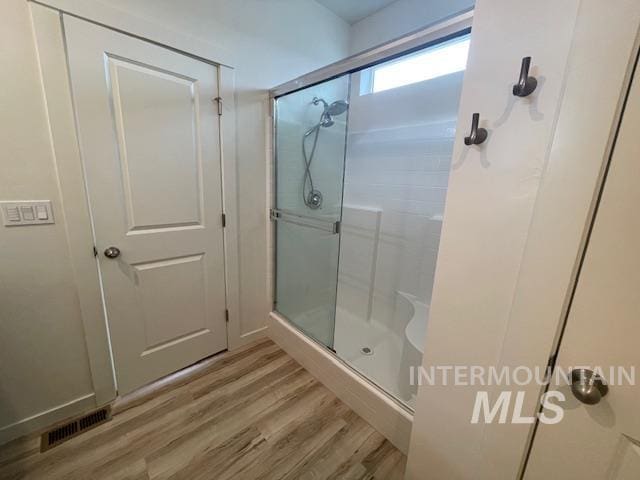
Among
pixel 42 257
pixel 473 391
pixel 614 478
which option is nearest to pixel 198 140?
pixel 42 257

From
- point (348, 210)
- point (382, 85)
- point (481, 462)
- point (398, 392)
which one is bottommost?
point (398, 392)

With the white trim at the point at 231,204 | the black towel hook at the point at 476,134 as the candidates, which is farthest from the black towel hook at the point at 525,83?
the white trim at the point at 231,204

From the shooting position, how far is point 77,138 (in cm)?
122

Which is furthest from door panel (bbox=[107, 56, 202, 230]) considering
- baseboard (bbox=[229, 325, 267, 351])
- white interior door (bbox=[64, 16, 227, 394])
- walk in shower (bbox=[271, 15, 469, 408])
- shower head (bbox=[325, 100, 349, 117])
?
baseboard (bbox=[229, 325, 267, 351])

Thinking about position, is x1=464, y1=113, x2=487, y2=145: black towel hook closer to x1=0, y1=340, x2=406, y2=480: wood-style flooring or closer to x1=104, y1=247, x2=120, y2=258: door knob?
x1=0, y1=340, x2=406, y2=480: wood-style flooring

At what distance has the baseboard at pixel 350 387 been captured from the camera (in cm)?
130

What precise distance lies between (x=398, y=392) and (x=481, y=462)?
2.09ft

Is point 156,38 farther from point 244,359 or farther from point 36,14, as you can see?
point 244,359

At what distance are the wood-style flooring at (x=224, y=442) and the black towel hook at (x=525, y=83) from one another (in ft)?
5.23

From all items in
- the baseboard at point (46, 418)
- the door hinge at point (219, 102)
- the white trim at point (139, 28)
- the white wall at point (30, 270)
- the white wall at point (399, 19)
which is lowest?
the baseboard at point (46, 418)

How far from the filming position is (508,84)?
0.69 metres

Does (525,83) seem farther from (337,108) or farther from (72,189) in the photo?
(72,189)

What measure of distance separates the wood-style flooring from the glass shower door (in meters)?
0.46

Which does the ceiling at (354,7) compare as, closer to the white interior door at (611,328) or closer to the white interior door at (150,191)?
the white interior door at (150,191)
